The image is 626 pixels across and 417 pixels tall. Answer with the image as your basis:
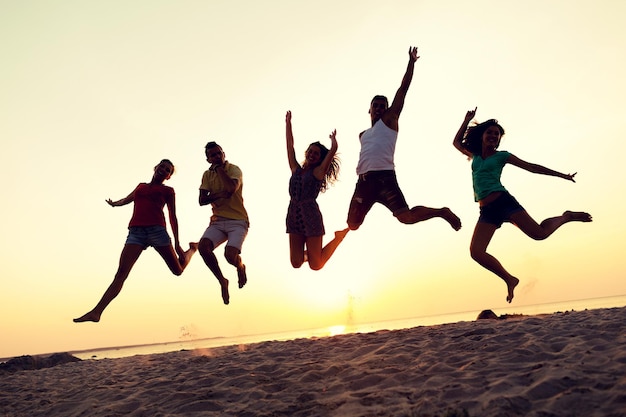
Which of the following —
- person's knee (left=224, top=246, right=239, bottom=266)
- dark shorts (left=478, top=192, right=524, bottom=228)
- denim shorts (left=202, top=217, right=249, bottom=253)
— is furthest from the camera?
denim shorts (left=202, top=217, right=249, bottom=253)

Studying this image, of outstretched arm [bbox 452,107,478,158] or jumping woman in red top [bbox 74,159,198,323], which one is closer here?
outstretched arm [bbox 452,107,478,158]

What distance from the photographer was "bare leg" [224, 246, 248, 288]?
7637mm

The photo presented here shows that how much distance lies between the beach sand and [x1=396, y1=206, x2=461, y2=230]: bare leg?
5.10 feet

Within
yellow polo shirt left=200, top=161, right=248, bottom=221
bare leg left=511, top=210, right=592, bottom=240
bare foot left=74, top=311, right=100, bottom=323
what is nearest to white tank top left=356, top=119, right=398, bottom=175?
bare leg left=511, top=210, right=592, bottom=240

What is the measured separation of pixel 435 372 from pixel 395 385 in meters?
0.45

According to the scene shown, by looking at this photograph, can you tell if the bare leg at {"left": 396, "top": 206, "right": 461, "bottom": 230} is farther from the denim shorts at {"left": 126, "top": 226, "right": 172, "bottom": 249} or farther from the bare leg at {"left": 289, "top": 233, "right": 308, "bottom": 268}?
the denim shorts at {"left": 126, "top": 226, "right": 172, "bottom": 249}

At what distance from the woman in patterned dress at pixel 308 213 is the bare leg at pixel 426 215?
1111 millimetres

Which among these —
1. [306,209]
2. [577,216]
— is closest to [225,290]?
[306,209]

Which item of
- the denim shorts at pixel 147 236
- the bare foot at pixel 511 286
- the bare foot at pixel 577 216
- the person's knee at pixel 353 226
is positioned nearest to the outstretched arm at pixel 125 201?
the denim shorts at pixel 147 236

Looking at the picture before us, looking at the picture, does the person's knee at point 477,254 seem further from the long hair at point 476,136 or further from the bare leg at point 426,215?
the long hair at point 476,136

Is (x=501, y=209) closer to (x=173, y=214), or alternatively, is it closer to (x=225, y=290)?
(x=225, y=290)

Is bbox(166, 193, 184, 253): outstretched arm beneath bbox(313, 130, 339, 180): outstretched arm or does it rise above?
beneath

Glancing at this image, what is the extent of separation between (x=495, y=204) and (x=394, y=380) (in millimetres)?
3498

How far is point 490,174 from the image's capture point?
7066 mm
